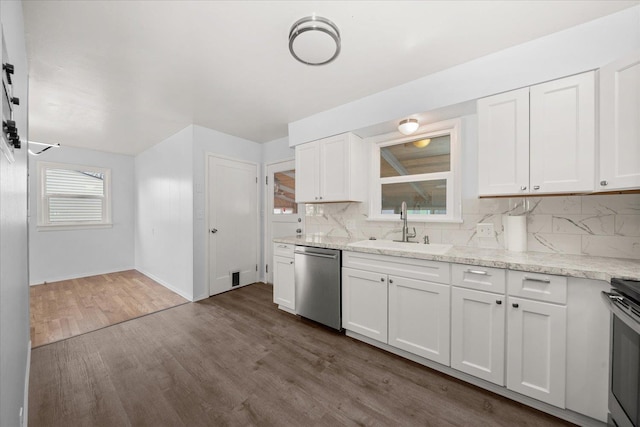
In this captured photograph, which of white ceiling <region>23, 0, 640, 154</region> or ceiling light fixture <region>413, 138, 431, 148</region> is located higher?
white ceiling <region>23, 0, 640, 154</region>

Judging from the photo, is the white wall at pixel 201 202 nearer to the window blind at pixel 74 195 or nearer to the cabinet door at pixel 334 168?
the cabinet door at pixel 334 168

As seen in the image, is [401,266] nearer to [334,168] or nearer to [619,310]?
[619,310]

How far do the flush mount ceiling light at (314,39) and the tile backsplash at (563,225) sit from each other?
1770 millimetres

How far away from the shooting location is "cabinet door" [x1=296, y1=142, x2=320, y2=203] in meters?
3.04

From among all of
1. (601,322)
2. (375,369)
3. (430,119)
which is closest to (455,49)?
(430,119)

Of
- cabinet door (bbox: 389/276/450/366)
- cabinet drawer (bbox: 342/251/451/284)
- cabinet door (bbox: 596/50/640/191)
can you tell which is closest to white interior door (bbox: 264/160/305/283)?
cabinet drawer (bbox: 342/251/451/284)

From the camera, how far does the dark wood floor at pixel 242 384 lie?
151 cm

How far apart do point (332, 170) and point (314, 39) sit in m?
1.44

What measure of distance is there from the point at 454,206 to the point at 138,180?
5811mm

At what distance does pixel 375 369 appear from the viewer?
76.5 inches

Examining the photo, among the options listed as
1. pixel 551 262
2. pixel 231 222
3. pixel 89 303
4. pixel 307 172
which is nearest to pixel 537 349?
pixel 551 262

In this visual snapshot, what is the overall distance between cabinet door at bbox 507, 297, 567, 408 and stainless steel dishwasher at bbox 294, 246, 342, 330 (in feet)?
4.43

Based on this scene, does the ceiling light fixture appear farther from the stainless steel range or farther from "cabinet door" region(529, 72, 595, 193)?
the stainless steel range

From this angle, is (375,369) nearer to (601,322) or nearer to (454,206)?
(601,322)
